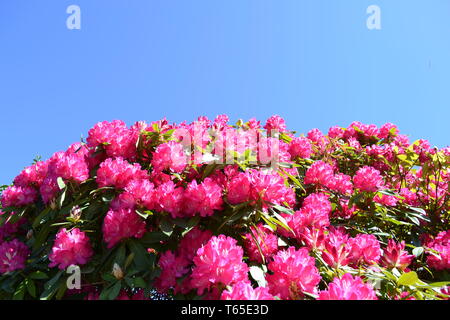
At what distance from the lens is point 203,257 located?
49.7 inches

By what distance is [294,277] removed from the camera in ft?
4.12

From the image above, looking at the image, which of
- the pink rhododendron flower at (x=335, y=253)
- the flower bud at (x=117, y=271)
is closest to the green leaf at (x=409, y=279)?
the pink rhododendron flower at (x=335, y=253)

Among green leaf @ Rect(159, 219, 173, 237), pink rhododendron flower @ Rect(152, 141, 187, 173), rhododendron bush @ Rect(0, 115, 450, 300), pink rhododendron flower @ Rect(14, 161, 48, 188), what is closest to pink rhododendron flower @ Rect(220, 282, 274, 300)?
rhododendron bush @ Rect(0, 115, 450, 300)

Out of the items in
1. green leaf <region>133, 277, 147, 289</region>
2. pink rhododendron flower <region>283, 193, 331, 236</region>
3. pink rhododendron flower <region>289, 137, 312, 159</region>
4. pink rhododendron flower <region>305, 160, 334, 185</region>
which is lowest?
green leaf <region>133, 277, 147, 289</region>

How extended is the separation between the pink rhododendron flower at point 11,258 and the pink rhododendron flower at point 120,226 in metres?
0.54

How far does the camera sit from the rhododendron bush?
4.38 feet

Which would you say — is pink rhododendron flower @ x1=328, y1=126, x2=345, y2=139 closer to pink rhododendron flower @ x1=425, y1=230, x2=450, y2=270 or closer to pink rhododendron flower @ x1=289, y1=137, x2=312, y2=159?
pink rhododendron flower @ x1=289, y1=137, x2=312, y2=159

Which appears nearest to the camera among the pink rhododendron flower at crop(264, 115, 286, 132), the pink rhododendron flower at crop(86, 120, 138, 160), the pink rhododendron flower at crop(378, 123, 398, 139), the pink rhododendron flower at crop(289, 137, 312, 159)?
the pink rhododendron flower at crop(86, 120, 138, 160)

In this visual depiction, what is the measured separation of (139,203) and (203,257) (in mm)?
491

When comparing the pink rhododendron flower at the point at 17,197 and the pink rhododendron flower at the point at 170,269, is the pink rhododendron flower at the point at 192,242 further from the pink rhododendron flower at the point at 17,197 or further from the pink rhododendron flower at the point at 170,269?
the pink rhododendron flower at the point at 17,197

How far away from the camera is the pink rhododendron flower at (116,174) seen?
1.71 m

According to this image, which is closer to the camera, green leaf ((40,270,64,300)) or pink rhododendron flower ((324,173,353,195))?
green leaf ((40,270,64,300))

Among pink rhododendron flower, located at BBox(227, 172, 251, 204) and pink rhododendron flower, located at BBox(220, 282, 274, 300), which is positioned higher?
pink rhododendron flower, located at BBox(227, 172, 251, 204)

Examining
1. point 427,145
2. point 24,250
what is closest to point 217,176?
point 24,250
